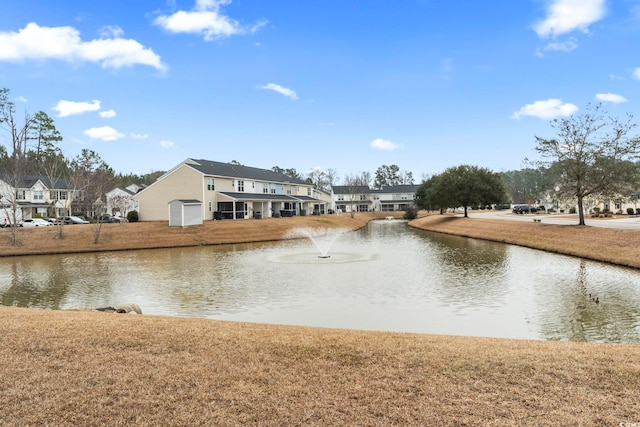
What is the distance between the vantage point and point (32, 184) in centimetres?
7119

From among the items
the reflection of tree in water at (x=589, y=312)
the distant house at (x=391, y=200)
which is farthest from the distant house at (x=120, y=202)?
the reflection of tree in water at (x=589, y=312)

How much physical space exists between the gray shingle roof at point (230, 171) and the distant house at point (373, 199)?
156ft

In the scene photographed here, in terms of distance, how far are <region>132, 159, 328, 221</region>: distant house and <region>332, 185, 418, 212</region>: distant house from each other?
188 feet

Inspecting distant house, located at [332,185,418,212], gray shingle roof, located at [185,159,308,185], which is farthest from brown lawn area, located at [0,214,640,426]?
distant house, located at [332,185,418,212]

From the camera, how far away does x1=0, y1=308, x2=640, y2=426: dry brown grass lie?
511 centimetres

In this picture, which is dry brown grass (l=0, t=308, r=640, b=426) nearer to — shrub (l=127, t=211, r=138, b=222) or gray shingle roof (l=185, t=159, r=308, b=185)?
gray shingle roof (l=185, t=159, r=308, b=185)

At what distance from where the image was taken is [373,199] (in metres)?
125

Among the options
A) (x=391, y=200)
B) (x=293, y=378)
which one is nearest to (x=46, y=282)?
(x=293, y=378)

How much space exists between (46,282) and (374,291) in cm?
1691

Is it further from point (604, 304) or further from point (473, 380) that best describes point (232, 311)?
point (604, 304)

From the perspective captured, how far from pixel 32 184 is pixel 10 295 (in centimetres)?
6540

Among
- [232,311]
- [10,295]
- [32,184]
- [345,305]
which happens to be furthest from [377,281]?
[32,184]

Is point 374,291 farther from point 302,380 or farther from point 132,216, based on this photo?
point 132,216

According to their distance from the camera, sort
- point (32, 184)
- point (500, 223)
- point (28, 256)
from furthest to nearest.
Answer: point (32, 184), point (500, 223), point (28, 256)
